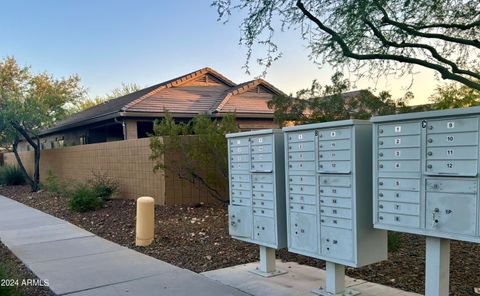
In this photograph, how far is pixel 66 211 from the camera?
471 inches

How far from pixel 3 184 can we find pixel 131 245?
1880 cm

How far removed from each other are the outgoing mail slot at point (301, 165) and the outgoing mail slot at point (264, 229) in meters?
0.80

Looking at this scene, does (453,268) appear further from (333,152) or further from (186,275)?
(186,275)

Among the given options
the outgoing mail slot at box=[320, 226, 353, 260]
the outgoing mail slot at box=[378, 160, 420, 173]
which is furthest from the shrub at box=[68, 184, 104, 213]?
the outgoing mail slot at box=[378, 160, 420, 173]

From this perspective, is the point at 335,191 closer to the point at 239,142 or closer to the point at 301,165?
the point at 301,165

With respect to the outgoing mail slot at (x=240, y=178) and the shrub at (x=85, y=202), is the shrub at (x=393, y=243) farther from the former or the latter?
the shrub at (x=85, y=202)

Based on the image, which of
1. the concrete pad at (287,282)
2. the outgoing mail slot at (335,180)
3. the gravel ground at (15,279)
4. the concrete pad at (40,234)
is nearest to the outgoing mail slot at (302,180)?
the outgoing mail slot at (335,180)

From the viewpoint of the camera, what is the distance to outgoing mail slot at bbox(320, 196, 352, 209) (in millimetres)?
4320

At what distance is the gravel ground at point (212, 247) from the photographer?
5199 millimetres

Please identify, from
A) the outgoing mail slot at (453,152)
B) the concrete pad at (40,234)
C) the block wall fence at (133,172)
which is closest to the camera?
the outgoing mail slot at (453,152)

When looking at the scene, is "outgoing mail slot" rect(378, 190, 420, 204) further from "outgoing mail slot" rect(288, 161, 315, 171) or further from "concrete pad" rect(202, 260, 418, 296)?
"concrete pad" rect(202, 260, 418, 296)

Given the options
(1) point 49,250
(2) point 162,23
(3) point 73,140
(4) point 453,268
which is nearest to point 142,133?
(2) point 162,23

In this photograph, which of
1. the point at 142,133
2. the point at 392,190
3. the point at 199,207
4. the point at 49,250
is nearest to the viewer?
the point at 392,190

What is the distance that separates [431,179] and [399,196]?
1.19ft
